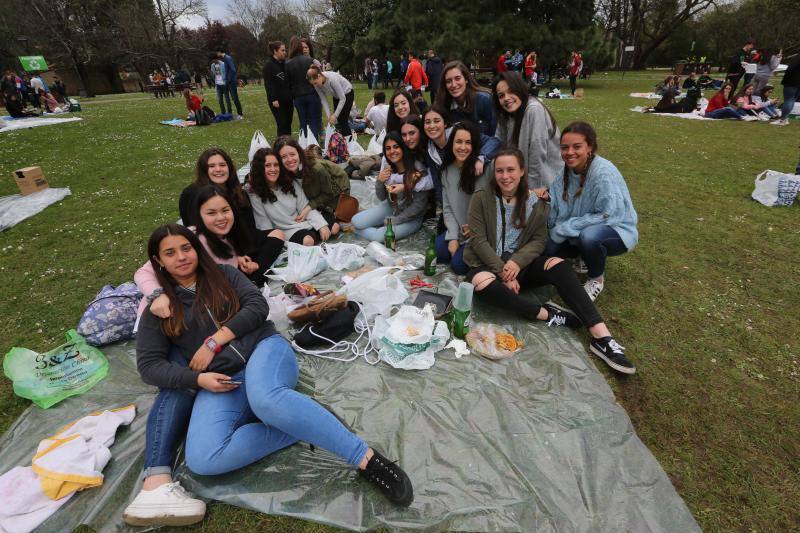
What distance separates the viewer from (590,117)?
13141 mm

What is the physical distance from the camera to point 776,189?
18.2 feet

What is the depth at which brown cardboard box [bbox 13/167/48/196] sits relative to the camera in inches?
258

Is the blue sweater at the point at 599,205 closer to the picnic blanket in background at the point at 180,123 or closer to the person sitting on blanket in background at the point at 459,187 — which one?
the person sitting on blanket in background at the point at 459,187

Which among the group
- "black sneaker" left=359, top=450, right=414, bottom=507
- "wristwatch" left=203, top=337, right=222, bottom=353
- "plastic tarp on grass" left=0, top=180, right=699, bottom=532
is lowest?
"plastic tarp on grass" left=0, top=180, right=699, bottom=532

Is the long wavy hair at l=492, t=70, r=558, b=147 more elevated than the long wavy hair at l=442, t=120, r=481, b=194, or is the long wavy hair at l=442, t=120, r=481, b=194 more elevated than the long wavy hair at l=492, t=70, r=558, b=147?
the long wavy hair at l=492, t=70, r=558, b=147

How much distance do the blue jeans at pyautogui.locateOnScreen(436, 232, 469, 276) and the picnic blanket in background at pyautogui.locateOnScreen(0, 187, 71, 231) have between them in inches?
256

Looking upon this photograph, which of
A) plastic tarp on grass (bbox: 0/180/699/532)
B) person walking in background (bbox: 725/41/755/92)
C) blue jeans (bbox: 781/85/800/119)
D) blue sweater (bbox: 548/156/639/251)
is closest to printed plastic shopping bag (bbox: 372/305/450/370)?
plastic tarp on grass (bbox: 0/180/699/532)

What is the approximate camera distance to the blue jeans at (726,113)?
476 inches

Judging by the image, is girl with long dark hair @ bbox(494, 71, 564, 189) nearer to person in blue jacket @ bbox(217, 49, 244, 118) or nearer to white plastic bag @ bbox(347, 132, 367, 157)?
white plastic bag @ bbox(347, 132, 367, 157)

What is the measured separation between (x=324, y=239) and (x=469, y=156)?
2.06 metres

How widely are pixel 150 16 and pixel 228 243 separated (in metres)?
45.8

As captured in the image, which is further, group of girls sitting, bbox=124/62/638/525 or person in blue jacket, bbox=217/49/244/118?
person in blue jacket, bbox=217/49/244/118

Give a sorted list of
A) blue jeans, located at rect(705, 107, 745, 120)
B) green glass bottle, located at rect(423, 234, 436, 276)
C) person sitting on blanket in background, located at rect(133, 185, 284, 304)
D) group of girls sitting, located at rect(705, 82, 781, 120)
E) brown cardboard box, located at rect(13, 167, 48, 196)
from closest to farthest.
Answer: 1. person sitting on blanket in background, located at rect(133, 185, 284, 304)
2. green glass bottle, located at rect(423, 234, 436, 276)
3. brown cardboard box, located at rect(13, 167, 48, 196)
4. group of girls sitting, located at rect(705, 82, 781, 120)
5. blue jeans, located at rect(705, 107, 745, 120)

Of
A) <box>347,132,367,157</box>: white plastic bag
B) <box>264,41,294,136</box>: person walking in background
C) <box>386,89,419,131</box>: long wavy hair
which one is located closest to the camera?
<box>386,89,419,131</box>: long wavy hair
